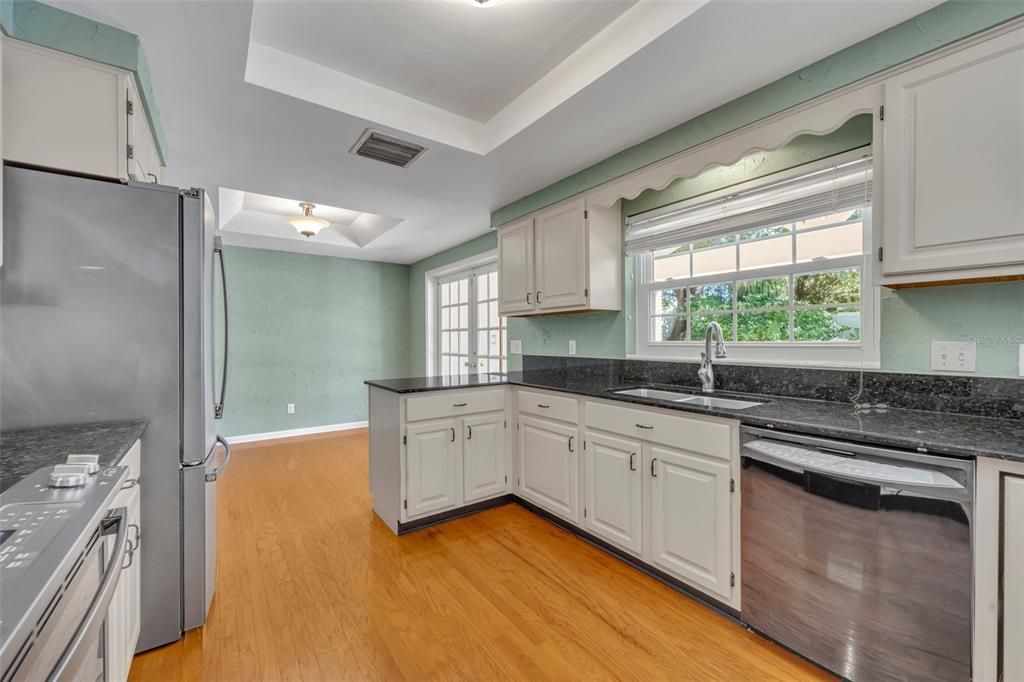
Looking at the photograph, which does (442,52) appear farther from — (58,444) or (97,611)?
(97,611)

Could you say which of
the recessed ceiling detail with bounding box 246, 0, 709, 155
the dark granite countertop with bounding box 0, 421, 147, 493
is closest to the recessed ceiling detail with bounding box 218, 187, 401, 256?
the recessed ceiling detail with bounding box 246, 0, 709, 155

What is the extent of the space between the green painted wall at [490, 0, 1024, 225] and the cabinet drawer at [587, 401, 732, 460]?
1401 millimetres

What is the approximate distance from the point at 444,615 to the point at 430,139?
7.82ft

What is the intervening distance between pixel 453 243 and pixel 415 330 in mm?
1567

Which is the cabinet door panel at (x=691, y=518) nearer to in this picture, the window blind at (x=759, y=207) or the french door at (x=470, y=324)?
the window blind at (x=759, y=207)

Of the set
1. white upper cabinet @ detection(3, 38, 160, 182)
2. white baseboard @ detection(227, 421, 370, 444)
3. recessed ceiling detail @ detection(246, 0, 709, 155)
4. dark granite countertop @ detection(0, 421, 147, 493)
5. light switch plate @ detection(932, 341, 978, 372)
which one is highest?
recessed ceiling detail @ detection(246, 0, 709, 155)

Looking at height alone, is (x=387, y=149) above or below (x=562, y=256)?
above

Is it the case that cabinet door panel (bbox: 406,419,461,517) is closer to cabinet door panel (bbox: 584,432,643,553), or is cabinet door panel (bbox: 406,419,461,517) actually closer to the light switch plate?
cabinet door panel (bbox: 584,432,643,553)

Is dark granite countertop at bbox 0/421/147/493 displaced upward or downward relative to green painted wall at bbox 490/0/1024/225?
downward

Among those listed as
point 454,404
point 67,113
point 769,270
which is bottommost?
point 454,404

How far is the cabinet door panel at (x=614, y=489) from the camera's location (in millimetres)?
2077

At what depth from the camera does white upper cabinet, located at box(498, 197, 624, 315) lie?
2748mm

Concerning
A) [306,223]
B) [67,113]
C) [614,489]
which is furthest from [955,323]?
[306,223]

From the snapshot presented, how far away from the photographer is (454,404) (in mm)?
2674
